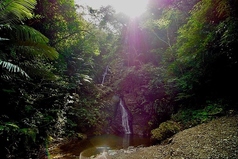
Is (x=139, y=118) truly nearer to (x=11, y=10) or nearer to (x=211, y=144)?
(x=211, y=144)

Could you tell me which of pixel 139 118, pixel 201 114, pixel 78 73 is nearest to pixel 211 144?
pixel 201 114

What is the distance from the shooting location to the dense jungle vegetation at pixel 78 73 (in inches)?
187

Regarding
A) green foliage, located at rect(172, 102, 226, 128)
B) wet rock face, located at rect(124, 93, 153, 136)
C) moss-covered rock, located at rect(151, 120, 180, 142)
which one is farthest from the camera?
wet rock face, located at rect(124, 93, 153, 136)

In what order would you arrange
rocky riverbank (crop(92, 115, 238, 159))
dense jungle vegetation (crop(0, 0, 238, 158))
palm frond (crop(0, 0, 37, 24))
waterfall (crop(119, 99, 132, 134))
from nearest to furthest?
rocky riverbank (crop(92, 115, 238, 159))
palm frond (crop(0, 0, 37, 24))
dense jungle vegetation (crop(0, 0, 238, 158))
waterfall (crop(119, 99, 132, 134))

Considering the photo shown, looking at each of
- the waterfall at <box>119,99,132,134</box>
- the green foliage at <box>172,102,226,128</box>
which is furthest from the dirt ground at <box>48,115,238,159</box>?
the waterfall at <box>119,99,132,134</box>

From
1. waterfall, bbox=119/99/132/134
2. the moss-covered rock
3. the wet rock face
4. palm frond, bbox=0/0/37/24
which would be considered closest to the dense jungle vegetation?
palm frond, bbox=0/0/37/24

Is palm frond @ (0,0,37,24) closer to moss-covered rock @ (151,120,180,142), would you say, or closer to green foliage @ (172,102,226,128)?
moss-covered rock @ (151,120,180,142)

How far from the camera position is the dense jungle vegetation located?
4.74 m

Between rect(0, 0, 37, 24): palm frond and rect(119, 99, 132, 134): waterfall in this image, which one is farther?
rect(119, 99, 132, 134): waterfall

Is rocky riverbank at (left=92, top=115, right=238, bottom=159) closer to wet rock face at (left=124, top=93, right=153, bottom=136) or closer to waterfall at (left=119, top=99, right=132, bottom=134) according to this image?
wet rock face at (left=124, top=93, right=153, bottom=136)

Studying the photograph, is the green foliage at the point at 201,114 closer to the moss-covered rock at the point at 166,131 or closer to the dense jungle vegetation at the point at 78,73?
the dense jungle vegetation at the point at 78,73

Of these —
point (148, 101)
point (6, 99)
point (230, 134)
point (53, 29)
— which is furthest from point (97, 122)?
point (230, 134)


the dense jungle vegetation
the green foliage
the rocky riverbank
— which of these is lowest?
the rocky riverbank

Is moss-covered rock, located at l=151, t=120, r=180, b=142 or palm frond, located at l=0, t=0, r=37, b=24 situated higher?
palm frond, located at l=0, t=0, r=37, b=24
